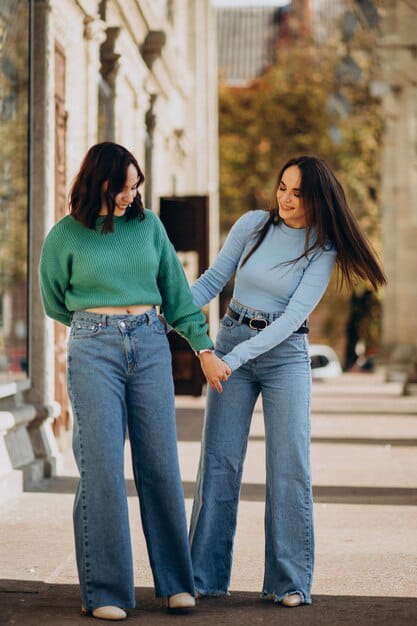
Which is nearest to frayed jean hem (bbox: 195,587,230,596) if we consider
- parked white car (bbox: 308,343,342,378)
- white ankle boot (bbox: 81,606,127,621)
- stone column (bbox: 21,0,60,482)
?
white ankle boot (bbox: 81,606,127,621)

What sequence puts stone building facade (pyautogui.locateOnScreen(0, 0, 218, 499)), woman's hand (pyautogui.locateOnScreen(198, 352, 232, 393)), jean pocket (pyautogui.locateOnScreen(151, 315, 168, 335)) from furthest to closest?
stone building facade (pyautogui.locateOnScreen(0, 0, 218, 499)), woman's hand (pyautogui.locateOnScreen(198, 352, 232, 393)), jean pocket (pyautogui.locateOnScreen(151, 315, 168, 335))

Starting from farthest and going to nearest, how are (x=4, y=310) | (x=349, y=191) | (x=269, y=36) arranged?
(x=269, y=36) < (x=349, y=191) < (x=4, y=310)

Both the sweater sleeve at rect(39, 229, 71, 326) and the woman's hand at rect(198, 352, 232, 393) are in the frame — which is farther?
the woman's hand at rect(198, 352, 232, 393)

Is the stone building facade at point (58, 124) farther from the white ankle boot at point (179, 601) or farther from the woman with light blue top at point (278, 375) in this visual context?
the white ankle boot at point (179, 601)

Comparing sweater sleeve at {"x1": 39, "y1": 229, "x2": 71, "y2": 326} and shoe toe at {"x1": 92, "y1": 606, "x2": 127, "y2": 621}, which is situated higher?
sweater sleeve at {"x1": 39, "y1": 229, "x2": 71, "y2": 326}

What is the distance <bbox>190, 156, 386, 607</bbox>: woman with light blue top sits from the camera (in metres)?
5.70

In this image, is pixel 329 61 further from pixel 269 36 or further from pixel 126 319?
pixel 126 319

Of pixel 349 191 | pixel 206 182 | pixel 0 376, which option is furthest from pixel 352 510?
pixel 349 191

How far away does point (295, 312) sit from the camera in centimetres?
565

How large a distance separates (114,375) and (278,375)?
30.9 inches

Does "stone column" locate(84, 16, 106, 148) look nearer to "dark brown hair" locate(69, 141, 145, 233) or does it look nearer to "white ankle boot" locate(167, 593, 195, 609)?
"dark brown hair" locate(69, 141, 145, 233)

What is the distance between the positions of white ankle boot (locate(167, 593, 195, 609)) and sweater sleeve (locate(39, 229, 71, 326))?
125 centimetres

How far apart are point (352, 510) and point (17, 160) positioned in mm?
4122

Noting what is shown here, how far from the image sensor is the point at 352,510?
336 inches
